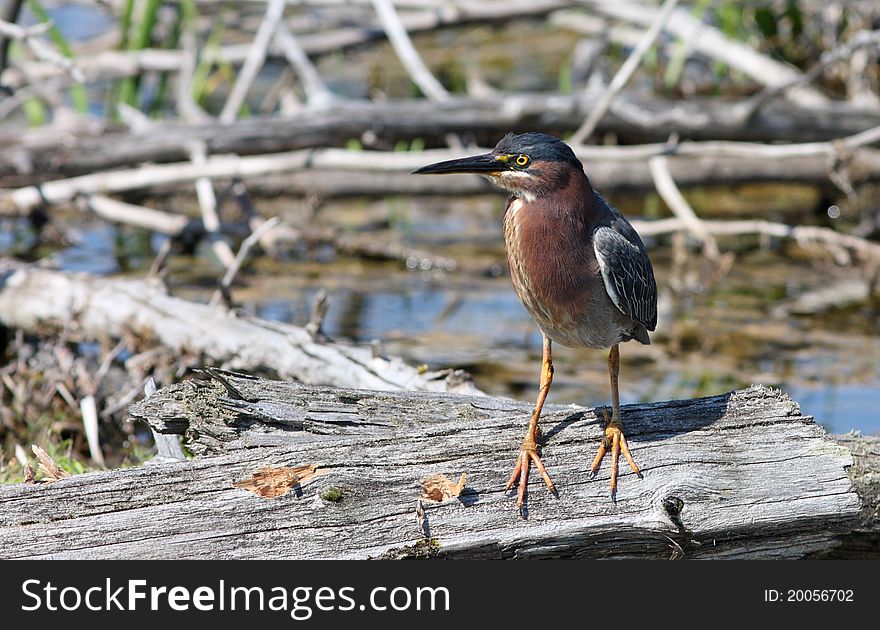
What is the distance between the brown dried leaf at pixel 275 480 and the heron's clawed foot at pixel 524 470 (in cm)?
64

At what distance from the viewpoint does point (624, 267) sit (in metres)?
3.78

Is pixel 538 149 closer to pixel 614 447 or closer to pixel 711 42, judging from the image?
pixel 614 447

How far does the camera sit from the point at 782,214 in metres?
10.1

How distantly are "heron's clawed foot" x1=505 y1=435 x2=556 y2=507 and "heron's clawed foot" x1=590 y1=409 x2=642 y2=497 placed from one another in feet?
0.53

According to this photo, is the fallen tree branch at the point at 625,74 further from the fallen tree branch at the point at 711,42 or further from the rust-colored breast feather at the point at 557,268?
the rust-colored breast feather at the point at 557,268

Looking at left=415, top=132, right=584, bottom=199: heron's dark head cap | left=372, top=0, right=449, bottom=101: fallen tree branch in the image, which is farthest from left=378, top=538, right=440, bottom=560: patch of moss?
left=372, top=0, right=449, bottom=101: fallen tree branch

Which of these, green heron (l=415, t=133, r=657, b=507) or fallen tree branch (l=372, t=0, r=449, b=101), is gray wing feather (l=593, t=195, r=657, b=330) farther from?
fallen tree branch (l=372, t=0, r=449, b=101)

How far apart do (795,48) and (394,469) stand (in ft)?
28.3

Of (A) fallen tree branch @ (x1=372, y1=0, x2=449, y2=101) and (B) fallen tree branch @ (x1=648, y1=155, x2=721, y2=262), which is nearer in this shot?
(B) fallen tree branch @ (x1=648, y1=155, x2=721, y2=262)

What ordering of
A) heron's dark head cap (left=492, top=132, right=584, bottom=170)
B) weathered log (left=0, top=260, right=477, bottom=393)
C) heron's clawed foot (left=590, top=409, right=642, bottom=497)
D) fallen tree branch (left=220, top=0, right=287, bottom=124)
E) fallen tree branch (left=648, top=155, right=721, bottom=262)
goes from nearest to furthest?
heron's clawed foot (left=590, top=409, right=642, bottom=497) < heron's dark head cap (left=492, top=132, right=584, bottom=170) < weathered log (left=0, top=260, right=477, bottom=393) < fallen tree branch (left=648, top=155, right=721, bottom=262) < fallen tree branch (left=220, top=0, right=287, bottom=124)

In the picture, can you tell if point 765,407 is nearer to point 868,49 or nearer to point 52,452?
point 52,452

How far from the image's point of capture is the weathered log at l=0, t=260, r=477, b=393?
4926mm

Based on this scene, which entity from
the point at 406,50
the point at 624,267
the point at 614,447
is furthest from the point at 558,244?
the point at 406,50

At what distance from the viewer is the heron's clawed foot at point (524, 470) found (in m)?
3.41
